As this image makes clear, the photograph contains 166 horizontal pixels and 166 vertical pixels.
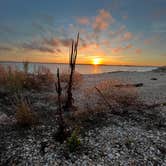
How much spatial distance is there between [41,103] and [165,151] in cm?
389

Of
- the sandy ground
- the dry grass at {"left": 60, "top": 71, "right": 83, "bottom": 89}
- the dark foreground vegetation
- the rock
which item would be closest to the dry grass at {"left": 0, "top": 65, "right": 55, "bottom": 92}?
the dark foreground vegetation

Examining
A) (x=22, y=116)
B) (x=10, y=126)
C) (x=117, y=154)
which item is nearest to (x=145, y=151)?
(x=117, y=154)

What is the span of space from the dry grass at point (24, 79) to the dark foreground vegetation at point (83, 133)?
0.38ft

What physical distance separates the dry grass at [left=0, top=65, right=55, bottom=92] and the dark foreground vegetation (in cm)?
12

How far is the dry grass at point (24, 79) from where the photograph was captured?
5.63 meters

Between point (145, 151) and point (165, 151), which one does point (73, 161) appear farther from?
point (165, 151)

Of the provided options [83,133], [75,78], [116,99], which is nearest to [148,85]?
[75,78]

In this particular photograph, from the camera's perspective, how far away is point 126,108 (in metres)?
4.91

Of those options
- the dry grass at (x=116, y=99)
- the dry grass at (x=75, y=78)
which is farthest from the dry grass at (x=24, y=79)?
the dry grass at (x=116, y=99)

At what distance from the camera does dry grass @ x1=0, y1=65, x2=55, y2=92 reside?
5630 mm

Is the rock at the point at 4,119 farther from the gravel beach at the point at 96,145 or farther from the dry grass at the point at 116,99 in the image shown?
the dry grass at the point at 116,99

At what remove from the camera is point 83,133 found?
3275 mm

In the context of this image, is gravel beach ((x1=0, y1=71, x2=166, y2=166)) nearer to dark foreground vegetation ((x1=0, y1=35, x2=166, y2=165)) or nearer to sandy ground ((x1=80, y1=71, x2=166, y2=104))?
dark foreground vegetation ((x1=0, y1=35, x2=166, y2=165))

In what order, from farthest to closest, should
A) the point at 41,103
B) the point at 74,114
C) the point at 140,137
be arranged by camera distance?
the point at 41,103
the point at 74,114
the point at 140,137
